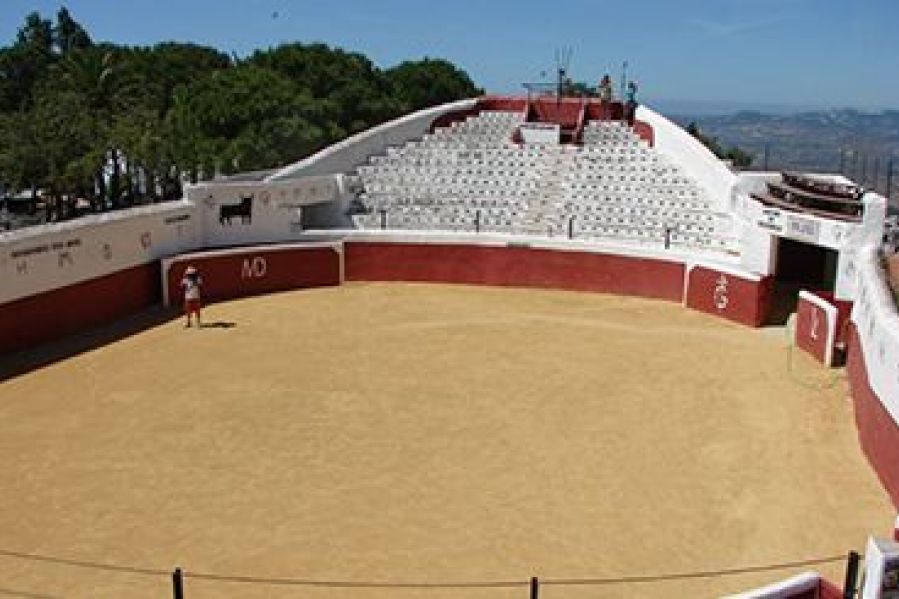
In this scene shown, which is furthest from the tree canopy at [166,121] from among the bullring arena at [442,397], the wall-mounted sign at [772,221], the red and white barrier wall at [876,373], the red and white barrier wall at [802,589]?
the red and white barrier wall at [802,589]

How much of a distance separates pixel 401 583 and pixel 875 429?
7.04 m

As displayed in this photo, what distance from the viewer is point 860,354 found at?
14.9m

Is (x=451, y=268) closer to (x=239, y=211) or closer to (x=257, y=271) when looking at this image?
(x=257, y=271)

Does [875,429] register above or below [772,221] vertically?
below

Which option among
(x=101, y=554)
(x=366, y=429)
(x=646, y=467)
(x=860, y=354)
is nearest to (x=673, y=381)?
(x=860, y=354)

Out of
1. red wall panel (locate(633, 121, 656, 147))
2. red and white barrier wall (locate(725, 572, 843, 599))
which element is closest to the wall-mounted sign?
red wall panel (locate(633, 121, 656, 147))

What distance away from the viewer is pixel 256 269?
22969 millimetres

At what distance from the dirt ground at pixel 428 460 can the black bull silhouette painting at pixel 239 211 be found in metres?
4.32

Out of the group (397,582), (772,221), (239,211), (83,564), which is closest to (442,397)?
(397,582)

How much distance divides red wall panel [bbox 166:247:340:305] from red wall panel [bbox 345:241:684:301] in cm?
71

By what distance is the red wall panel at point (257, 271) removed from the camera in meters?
21.9

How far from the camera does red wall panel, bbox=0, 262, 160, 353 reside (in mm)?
17438

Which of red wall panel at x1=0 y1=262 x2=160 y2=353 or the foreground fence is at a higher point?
red wall panel at x1=0 y1=262 x2=160 y2=353

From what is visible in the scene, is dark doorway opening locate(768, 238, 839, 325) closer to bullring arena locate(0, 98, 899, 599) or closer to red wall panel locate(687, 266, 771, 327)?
bullring arena locate(0, 98, 899, 599)
